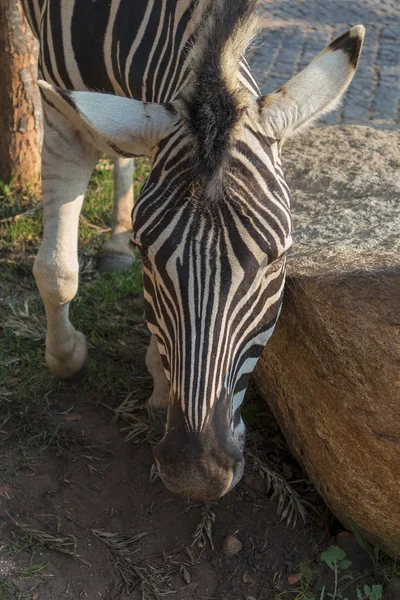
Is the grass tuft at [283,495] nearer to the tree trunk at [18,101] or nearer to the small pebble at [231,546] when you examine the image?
the small pebble at [231,546]

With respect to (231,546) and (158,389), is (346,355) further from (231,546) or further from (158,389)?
(158,389)

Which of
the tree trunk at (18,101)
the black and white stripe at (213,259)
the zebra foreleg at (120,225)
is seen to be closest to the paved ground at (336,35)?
the zebra foreleg at (120,225)

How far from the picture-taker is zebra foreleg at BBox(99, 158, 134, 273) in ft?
20.7

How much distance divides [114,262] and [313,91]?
3197 mm

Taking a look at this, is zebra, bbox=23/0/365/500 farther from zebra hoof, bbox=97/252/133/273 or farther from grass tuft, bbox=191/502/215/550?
zebra hoof, bbox=97/252/133/273

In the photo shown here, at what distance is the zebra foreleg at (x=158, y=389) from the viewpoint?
15.4 feet

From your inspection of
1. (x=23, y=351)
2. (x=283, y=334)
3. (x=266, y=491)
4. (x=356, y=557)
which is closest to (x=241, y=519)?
(x=266, y=491)

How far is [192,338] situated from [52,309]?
198 cm

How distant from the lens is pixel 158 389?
15.4 feet

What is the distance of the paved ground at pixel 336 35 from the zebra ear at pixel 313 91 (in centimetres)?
501

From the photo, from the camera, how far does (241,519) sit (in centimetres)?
430

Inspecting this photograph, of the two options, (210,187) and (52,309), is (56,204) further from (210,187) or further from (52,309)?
(210,187)

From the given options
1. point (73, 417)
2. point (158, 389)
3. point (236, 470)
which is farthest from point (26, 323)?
point (236, 470)

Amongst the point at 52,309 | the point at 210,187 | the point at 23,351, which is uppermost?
the point at 210,187
